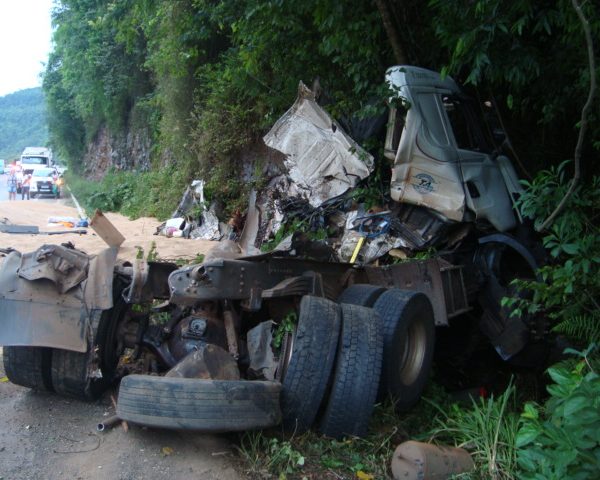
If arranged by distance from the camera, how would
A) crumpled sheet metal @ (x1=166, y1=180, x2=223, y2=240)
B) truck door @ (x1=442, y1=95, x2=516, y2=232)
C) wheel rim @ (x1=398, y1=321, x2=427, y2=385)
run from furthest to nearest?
1. crumpled sheet metal @ (x1=166, y1=180, x2=223, y2=240)
2. truck door @ (x1=442, y1=95, x2=516, y2=232)
3. wheel rim @ (x1=398, y1=321, x2=427, y2=385)

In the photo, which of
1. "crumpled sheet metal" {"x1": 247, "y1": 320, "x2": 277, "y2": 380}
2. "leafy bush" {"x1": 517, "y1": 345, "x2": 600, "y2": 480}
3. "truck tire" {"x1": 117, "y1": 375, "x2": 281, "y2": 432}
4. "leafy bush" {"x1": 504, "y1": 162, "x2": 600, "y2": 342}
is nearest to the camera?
"leafy bush" {"x1": 517, "y1": 345, "x2": 600, "y2": 480}

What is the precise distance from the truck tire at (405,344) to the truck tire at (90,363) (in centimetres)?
180

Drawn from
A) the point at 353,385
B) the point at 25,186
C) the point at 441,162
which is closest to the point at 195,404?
the point at 353,385

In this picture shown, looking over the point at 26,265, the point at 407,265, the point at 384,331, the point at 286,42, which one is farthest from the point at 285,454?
the point at 286,42

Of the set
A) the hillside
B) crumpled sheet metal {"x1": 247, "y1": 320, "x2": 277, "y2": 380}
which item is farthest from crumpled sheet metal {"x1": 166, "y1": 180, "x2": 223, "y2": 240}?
the hillside

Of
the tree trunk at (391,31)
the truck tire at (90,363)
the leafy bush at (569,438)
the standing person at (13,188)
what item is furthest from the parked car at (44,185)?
the leafy bush at (569,438)

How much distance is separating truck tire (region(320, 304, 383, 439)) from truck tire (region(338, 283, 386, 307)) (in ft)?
2.47

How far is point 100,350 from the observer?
397cm

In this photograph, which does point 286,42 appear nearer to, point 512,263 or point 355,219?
point 355,219

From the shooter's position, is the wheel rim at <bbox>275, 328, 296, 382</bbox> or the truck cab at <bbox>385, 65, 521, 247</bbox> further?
the truck cab at <bbox>385, 65, 521, 247</bbox>

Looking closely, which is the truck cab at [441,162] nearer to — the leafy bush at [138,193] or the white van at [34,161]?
the leafy bush at [138,193]

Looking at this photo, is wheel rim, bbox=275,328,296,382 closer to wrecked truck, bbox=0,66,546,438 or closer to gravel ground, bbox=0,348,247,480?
wrecked truck, bbox=0,66,546,438

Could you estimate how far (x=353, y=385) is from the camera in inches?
138

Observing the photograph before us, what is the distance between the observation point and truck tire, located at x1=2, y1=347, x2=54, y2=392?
3934mm
